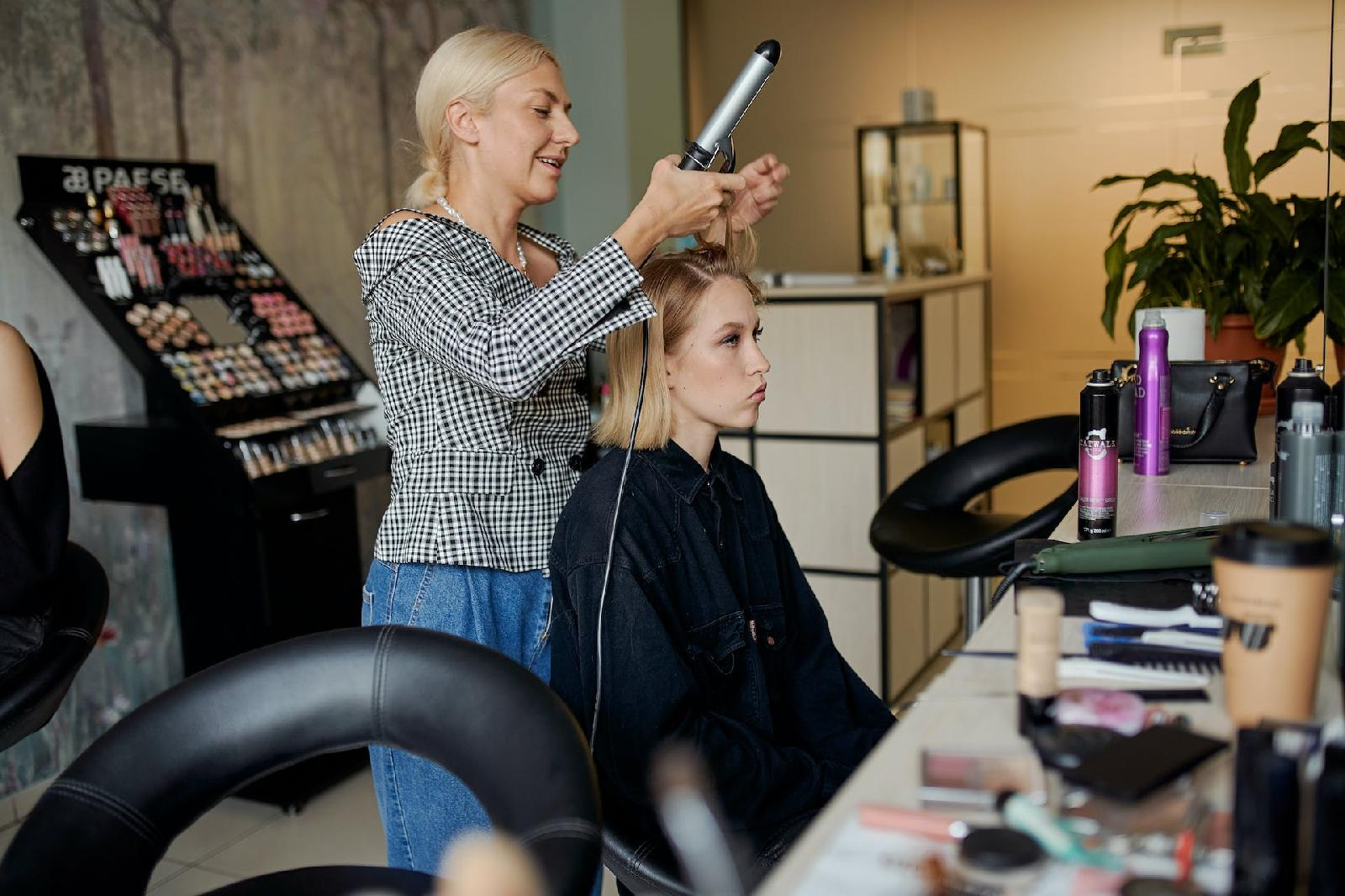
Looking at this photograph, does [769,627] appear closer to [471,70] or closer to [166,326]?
[471,70]

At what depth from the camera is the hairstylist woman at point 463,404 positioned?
1.72 metres

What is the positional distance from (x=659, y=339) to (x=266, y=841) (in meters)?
1.94

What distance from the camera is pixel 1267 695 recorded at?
37.7 inches

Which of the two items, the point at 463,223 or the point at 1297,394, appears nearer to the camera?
the point at 1297,394

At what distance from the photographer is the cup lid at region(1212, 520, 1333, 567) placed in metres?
0.91

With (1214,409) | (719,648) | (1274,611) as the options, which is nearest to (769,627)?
(719,648)

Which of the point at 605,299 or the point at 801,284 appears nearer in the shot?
the point at 605,299

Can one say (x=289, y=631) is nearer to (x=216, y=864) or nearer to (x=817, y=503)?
(x=216, y=864)

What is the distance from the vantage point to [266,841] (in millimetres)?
3021

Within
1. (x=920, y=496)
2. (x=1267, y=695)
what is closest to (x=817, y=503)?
(x=920, y=496)

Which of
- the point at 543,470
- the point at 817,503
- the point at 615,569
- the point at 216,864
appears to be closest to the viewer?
the point at 615,569

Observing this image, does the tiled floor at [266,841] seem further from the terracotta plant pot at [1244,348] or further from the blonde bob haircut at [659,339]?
the terracotta plant pot at [1244,348]

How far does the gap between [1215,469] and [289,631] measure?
2.16 metres

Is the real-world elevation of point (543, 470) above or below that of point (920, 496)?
above
